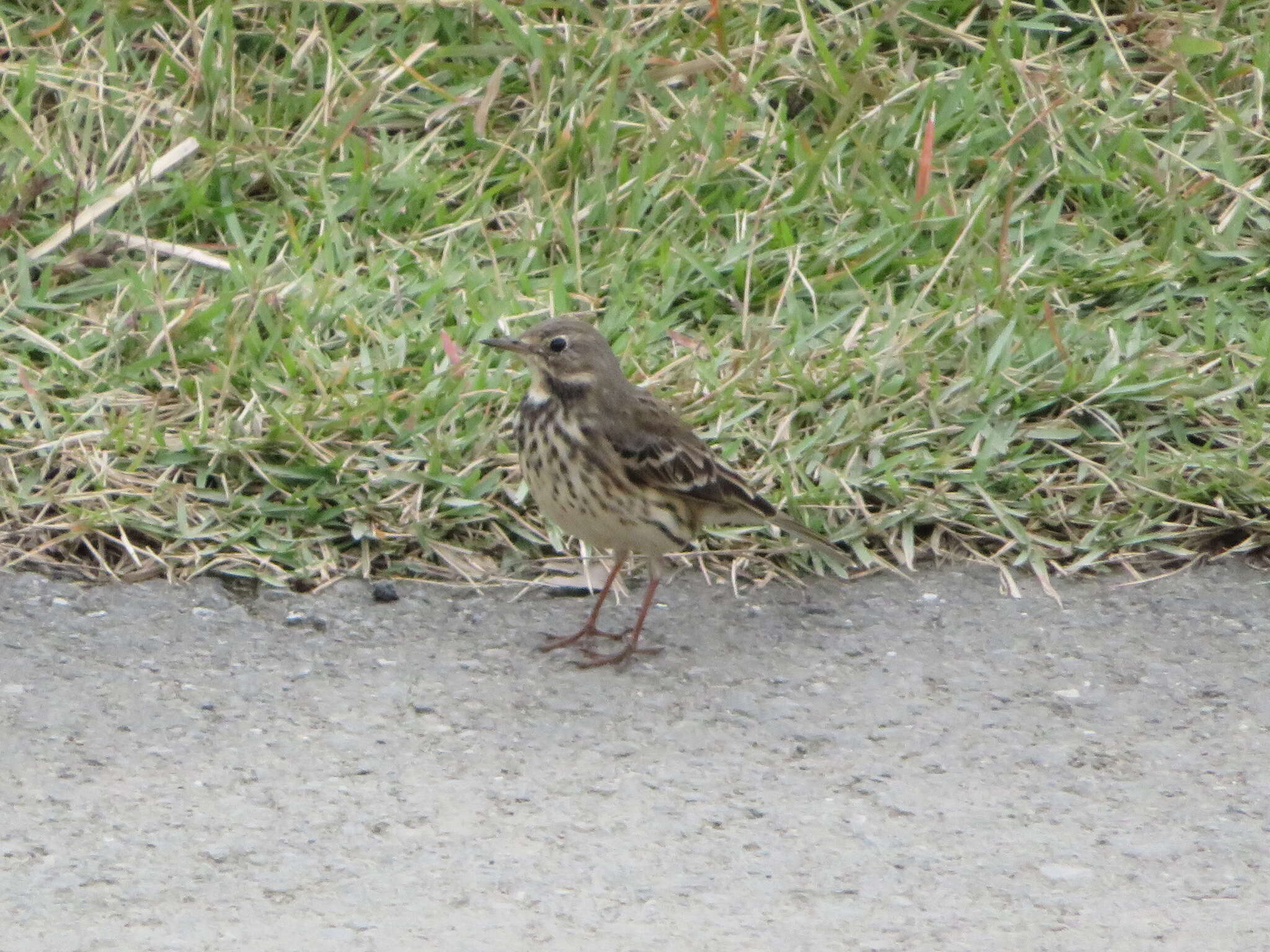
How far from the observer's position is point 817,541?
235 inches

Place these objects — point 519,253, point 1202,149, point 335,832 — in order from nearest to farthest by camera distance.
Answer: point 335,832, point 519,253, point 1202,149

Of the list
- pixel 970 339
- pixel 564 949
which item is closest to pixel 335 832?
pixel 564 949

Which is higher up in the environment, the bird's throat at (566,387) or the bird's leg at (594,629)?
the bird's throat at (566,387)

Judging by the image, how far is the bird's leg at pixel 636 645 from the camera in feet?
18.1

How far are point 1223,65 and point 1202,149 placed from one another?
19.4 inches

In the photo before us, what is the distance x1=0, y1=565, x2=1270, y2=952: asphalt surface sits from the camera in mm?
4184

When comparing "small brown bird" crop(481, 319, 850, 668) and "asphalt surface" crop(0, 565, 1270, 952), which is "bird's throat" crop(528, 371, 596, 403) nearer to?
"small brown bird" crop(481, 319, 850, 668)

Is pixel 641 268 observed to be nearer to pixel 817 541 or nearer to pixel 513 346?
pixel 513 346

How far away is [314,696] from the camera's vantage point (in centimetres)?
522

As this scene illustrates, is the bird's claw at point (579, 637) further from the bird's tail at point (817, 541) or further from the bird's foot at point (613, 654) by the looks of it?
the bird's tail at point (817, 541)

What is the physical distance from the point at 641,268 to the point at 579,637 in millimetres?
1891

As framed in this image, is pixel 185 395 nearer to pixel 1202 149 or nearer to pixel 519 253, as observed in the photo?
pixel 519 253

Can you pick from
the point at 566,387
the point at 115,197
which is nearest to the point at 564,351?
the point at 566,387

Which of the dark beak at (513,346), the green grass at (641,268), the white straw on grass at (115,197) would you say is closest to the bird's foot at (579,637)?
the green grass at (641,268)
